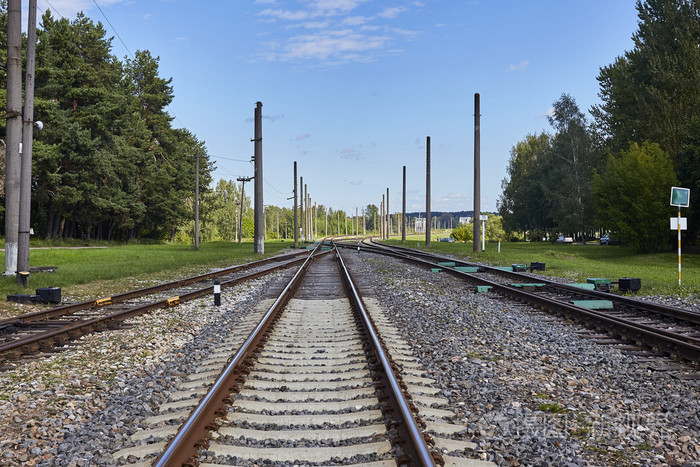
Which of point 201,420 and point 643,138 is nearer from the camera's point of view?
point 201,420

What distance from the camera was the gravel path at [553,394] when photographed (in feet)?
13.5

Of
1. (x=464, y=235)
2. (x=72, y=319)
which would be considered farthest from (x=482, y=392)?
(x=464, y=235)

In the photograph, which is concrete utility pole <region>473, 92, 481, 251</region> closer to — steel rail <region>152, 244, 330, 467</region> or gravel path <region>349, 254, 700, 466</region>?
gravel path <region>349, 254, 700, 466</region>

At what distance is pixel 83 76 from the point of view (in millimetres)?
49188

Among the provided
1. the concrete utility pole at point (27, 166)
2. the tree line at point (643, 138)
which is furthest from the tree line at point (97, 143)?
the tree line at point (643, 138)

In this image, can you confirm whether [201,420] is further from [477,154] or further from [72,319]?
[477,154]

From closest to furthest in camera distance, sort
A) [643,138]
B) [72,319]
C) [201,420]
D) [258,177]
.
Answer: [201,420] < [72,319] < [258,177] < [643,138]

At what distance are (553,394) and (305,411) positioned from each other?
2.53m

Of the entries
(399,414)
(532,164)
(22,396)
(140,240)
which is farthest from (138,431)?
(532,164)

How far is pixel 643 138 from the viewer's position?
136 ft

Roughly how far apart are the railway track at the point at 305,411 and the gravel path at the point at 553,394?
1.09 ft

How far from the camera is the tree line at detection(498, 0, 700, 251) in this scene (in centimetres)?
3309

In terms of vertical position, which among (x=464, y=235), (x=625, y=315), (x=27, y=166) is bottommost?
(x=625, y=315)

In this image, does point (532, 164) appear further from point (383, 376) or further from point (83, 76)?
point (383, 376)
